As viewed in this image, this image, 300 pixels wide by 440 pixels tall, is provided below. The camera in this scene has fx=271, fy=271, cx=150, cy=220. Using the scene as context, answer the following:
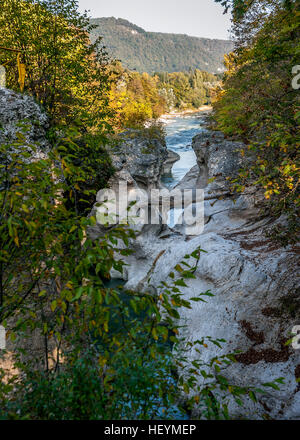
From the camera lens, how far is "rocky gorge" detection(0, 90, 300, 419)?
496 cm

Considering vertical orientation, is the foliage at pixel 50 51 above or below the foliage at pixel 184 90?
below

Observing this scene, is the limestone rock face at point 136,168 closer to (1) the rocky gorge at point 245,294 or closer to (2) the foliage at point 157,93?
(1) the rocky gorge at point 245,294

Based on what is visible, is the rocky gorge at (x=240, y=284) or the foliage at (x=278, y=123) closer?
the foliage at (x=278, y=123)

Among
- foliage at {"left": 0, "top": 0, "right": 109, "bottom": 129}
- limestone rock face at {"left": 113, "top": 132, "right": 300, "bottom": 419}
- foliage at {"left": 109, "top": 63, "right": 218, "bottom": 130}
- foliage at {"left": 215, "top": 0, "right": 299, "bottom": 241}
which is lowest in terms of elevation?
limestone rock face at {"left": 113, "top": 132, "right": 300, "bottom": 419}

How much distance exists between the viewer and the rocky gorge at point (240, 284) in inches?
195

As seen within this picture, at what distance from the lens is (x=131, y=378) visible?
2.09 m

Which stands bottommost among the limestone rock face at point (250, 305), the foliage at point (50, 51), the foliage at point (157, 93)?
the limestone rock face at point (250, 305)

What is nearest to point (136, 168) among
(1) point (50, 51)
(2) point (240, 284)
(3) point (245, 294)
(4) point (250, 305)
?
(1) point (50, 51)

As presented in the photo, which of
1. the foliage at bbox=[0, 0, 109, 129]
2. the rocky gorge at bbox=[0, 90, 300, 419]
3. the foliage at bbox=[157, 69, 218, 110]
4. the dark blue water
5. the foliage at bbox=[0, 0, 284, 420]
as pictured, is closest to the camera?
the foliage at bbox=[0, 0, 284, 420]

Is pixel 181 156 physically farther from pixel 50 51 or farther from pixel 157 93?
pixel 157 93

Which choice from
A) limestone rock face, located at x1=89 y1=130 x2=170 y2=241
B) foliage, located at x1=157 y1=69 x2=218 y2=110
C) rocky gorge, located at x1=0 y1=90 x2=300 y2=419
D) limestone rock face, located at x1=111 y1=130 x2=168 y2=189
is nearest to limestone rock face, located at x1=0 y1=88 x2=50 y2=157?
rocky gorge, located at x1=0 y1=90 x2=300 y2=419

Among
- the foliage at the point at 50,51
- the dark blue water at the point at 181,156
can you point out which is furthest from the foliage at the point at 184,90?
the foliage at the point at 50,51

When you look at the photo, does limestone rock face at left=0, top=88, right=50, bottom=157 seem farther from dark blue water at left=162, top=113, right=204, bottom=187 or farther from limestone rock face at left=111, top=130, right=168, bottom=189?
dark blue water at left=162, top=113, right=204, bottom=187
